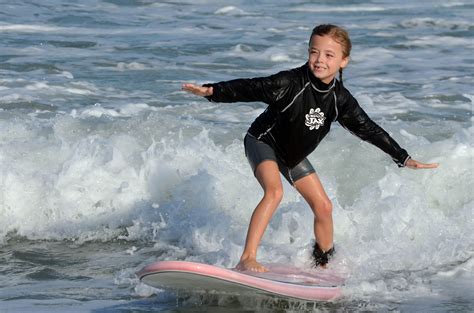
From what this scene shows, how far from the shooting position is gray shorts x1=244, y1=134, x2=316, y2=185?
5.82m

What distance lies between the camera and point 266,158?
5.79 metres

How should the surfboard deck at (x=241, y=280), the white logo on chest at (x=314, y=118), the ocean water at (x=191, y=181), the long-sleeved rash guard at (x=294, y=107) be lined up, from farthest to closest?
the ocean water at (x=191, y=181) → the white logo on chest at (x=314, y=118) → the long-sleeved rash guard at (x=294, y=107) → the surfboard deck at (x=241, y=280)

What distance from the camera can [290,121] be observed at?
18.8ft

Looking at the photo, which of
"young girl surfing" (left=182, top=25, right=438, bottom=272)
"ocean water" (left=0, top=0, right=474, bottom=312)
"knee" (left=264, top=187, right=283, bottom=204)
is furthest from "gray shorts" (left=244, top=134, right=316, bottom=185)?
"ocean water" (left=0, top=0, right=474, bottom=312)

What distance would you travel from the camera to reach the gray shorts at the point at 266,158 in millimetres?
5816

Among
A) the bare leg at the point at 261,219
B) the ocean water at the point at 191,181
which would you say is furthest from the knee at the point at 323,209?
the ocean water at the point at 191,181

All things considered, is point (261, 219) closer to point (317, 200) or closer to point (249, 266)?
point (249, 266)

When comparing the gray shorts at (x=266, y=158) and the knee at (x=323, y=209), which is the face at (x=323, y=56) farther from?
the knee at (x=323, y=209)

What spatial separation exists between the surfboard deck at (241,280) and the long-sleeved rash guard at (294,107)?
2.22 feet

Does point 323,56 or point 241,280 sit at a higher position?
point 323,56

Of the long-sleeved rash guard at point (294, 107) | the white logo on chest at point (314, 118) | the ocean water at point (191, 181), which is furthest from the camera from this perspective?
the ocean water at point (191, 181)

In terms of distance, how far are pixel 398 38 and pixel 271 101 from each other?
11055 mm

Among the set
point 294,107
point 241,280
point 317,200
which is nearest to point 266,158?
point 294,107

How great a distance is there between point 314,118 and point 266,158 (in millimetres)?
355
